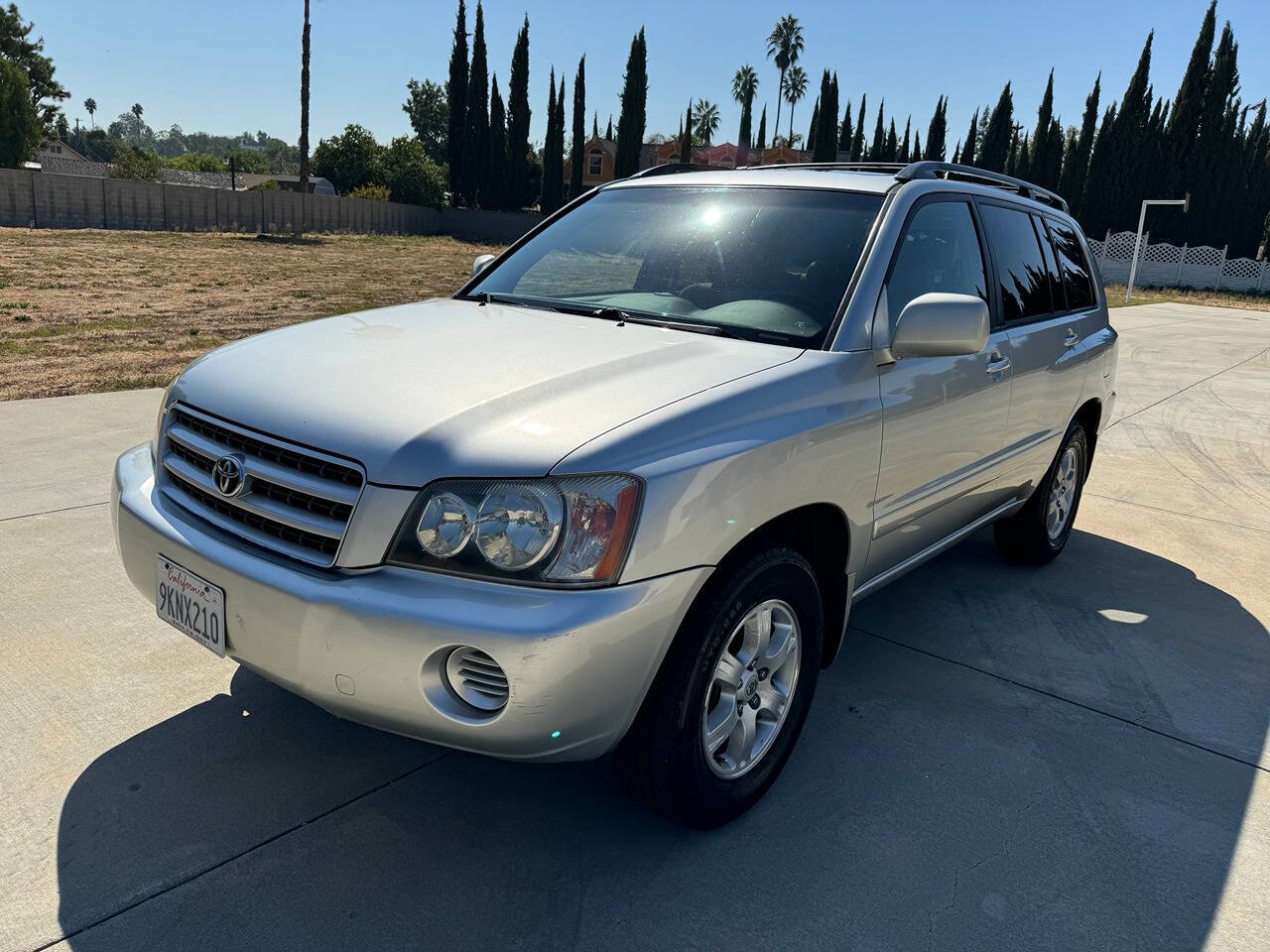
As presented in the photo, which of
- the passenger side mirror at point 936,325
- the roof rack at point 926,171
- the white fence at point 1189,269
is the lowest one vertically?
the passenger side mirror at point 936,325

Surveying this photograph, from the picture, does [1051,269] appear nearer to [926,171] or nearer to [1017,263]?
[1017,263]

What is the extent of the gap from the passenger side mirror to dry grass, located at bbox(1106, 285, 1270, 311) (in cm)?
2744

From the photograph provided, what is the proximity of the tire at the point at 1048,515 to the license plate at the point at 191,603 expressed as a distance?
3671mm

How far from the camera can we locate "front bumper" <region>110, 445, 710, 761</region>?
2.03 meters

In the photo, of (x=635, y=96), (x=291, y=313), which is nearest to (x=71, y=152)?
(x=635, y=96)

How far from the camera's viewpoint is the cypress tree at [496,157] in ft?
168

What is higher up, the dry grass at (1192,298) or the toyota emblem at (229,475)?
the dry grass at (1192,298)

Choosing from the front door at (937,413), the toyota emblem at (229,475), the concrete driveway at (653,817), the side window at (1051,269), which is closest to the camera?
the concrete driveway at (653,817)

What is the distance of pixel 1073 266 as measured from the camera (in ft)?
16.0

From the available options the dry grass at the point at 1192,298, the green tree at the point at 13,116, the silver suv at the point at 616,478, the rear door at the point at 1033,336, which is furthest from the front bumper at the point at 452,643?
the green tree at the point at 13,116

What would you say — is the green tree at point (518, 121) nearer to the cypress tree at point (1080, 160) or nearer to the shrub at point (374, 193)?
the shrub at point (374, 193)

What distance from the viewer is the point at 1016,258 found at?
13.8 feet

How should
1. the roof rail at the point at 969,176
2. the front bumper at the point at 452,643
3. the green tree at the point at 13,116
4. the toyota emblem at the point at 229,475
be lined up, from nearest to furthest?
1. the front bumper at the point at 452,643
2. the toyota emblem at the point at 229,475
3. the roof rail at the point at 969,176
4. the green tree at the point at 13,116

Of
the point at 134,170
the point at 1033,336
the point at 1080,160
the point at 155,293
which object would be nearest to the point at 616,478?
the point at 1033,336
